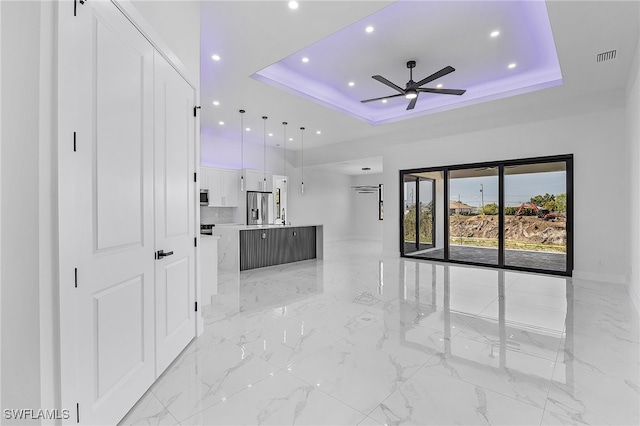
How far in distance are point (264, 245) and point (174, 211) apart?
13.8 ft

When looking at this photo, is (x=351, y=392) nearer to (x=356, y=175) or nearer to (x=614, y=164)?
(x=614, y=164)

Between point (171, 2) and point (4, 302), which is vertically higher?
point (171, 2)

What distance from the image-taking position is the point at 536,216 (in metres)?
6.15

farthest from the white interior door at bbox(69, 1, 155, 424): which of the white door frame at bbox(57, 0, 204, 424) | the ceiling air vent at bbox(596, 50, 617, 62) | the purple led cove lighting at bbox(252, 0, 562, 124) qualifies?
the ceiling air vent at bbox(596, 50, 617, 62)

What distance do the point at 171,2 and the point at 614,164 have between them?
6959mm

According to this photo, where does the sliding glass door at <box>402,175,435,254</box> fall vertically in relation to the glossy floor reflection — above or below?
above

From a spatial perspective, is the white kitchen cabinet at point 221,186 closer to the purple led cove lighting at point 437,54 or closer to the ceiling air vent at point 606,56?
the purple led cove lighting at point 437,54

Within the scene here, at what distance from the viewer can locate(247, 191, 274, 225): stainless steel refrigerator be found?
8.84 meters

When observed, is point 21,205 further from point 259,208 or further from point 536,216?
point 259,208

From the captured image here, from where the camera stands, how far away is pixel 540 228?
20.1 ft

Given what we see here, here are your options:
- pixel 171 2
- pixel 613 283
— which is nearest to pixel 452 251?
pixel 613 283

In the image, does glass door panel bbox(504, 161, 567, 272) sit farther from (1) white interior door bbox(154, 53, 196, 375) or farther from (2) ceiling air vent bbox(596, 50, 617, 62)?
(1) white interior door bbox(154, 53, 196, 375)

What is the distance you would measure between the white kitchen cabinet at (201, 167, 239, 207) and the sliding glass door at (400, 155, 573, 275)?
185 inches

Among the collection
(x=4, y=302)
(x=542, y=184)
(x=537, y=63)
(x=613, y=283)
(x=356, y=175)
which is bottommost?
(x=613, y=283)
